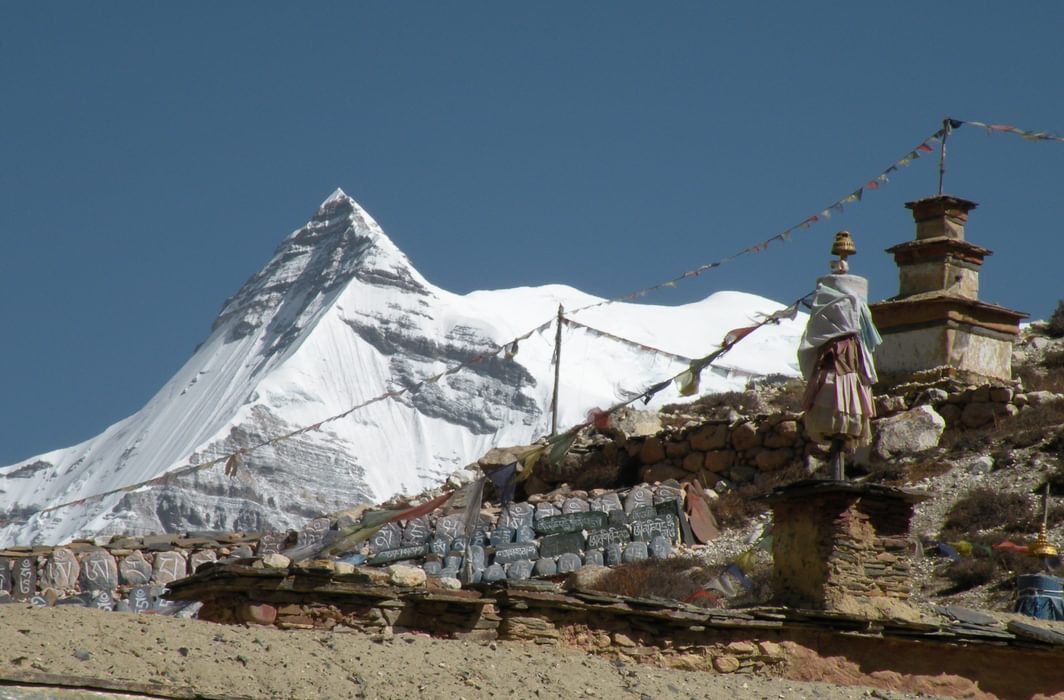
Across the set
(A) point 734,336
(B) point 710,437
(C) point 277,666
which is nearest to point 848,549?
(A) point 734,336

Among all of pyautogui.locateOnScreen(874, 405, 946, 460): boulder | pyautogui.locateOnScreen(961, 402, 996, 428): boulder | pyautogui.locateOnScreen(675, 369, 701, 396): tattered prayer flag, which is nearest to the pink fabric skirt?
pyautogui.locateOnScreen(675, 369, 701, 396): tattered prayer flag

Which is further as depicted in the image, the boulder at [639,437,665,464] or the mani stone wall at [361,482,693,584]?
the boulder at [639,437,665,464]

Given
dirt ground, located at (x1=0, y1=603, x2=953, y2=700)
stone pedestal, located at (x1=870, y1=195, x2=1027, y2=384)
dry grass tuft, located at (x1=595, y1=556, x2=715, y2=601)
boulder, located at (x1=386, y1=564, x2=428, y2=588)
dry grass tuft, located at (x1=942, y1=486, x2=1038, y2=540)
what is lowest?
dirt ground, located at (x1=0, y1=603, x2=953, y2=700)

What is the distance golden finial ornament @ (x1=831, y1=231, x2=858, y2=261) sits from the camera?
16.0 meters

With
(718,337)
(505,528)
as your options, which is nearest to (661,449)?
(505,528)

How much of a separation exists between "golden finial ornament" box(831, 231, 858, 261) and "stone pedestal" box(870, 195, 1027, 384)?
13.5 meters

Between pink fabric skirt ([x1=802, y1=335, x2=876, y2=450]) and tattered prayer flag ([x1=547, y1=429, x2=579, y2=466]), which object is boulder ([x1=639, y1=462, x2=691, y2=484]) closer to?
tattered prayer flag ([x1=547, y1=429, x2=579, y2=466])

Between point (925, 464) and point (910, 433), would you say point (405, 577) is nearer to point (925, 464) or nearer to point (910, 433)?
point (925, 464)

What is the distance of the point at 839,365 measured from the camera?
50.2ft

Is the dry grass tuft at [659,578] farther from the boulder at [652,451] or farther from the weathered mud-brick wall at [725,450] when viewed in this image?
the boulder at [652,451]

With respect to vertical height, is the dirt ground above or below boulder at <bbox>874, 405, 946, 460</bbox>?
below

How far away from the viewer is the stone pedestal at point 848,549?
14.8m

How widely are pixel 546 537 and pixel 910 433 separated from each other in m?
5.52

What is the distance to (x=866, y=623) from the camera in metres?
14.3
